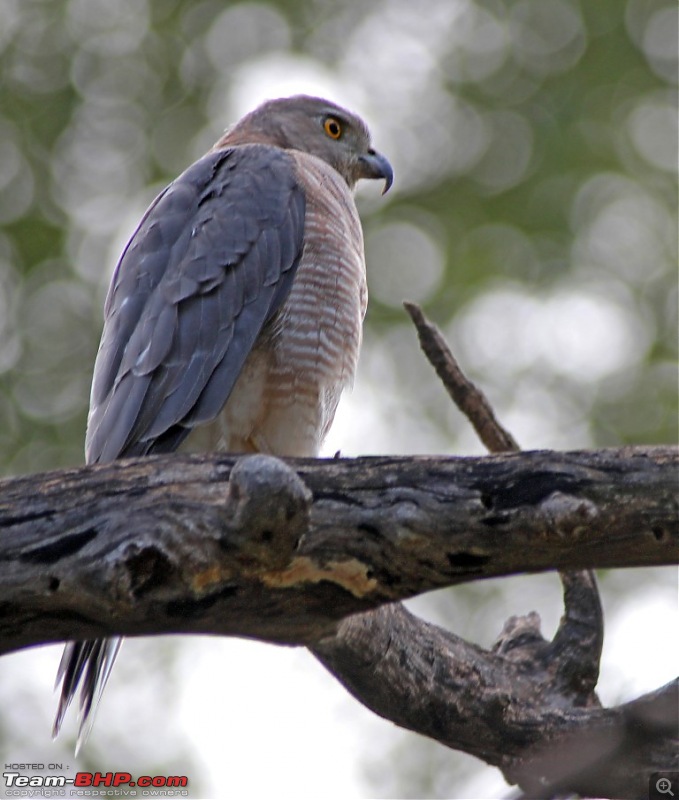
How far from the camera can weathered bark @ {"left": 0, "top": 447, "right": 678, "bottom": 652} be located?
3.09 metres

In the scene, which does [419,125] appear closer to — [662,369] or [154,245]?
[662,369]

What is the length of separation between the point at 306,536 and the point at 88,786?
8.02 ft

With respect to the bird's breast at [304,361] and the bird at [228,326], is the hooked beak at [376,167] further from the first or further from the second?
the bird's breast at [304,361]

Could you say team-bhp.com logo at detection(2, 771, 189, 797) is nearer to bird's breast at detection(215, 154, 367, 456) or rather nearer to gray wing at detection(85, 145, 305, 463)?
gray wing at detection(85, 145, 305, 463)

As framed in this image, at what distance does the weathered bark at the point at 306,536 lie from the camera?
10.1ft

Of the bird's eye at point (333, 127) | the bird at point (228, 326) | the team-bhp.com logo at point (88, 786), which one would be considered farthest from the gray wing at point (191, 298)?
the team-bhp.com logo at point (88, 786)

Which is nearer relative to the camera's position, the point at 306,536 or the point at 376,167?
the point at 306,536

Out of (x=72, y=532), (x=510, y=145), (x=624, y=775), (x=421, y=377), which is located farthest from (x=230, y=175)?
(x=510, y=145)

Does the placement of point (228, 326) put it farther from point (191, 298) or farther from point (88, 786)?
point (88, 786)

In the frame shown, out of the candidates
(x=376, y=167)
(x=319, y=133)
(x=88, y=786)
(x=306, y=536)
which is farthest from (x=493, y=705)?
(x=319, y=133)

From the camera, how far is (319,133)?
6.17 m

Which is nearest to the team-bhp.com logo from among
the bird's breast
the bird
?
the bird

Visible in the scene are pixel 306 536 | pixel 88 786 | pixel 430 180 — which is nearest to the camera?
pixel 306 536

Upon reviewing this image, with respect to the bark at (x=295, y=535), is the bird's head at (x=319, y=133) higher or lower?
higher
